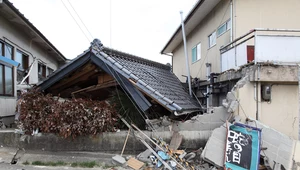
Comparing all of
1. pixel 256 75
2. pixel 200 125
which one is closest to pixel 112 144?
pixel 200 125

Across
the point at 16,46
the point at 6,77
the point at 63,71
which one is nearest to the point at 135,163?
the point at 63,71

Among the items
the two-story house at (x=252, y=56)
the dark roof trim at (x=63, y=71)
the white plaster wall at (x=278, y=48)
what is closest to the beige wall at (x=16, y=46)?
the dark roof trim at (x=63, y=71)

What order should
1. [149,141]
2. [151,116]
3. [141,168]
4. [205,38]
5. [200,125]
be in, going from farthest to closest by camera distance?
[205,38]
[151,116]
[200,125]
[149,141]
[141,168]

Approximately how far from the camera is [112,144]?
6.40m

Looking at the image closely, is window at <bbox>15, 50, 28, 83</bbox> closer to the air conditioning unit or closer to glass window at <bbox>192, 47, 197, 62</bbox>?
glass window at <bbox>192, 47, 197, 62</bbox>

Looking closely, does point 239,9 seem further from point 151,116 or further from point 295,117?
point 151,116

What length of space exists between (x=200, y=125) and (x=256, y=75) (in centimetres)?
216

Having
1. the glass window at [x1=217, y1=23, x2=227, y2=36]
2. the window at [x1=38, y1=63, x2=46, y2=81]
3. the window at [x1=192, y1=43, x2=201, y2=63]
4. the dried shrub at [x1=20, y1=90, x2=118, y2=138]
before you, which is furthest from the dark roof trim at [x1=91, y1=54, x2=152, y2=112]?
the window at [x1=38, y1=63, x2=46, y2=81]

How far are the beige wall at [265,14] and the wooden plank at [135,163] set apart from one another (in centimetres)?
630

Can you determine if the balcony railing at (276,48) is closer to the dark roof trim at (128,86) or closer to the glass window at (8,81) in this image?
the dark roof trim at (128,86)

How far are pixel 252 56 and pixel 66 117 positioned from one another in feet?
19.8

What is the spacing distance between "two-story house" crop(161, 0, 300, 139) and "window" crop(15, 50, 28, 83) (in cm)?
867

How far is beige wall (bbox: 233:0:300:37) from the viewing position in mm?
9195

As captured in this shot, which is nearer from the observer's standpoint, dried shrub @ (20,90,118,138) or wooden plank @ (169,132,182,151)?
dried shrub @ (20,90,118,138)
